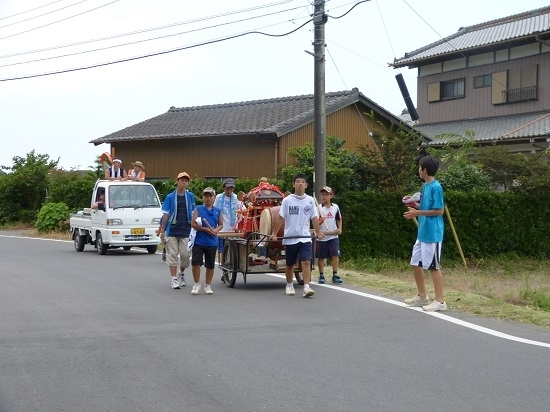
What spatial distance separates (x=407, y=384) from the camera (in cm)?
704

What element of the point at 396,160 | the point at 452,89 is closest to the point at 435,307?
the point at 396,160

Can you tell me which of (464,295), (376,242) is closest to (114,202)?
(376,242)

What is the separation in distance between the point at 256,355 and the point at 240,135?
78.4ft

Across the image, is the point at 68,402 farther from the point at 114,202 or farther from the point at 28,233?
the point at 28,233

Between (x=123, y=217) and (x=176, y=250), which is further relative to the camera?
(x=123, y=217)

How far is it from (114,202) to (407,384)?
16079mm

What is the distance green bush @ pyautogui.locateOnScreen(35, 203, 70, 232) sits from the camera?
31688 mm

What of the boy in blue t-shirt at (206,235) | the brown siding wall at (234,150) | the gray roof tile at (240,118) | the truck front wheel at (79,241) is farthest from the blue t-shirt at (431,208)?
the gray roof tile at (240,118)

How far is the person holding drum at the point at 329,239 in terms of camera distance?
1464 cm

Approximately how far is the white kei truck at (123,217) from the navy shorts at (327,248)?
788cm

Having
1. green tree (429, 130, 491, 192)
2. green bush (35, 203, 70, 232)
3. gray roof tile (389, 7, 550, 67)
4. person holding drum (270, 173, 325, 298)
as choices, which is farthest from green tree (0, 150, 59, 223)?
person holding drum (270, 173, 325, 298)

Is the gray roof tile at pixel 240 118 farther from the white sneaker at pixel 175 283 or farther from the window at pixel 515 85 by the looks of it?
the white sneaker at pixel 175 283

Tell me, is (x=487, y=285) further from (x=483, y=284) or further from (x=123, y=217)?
(x=123, y=217)

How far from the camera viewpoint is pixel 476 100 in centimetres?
3447
